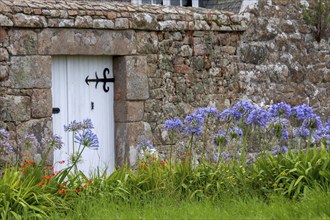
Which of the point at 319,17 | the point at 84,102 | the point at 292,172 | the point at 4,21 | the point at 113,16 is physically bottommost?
the point at 292,172

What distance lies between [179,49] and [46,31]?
2.25 metres

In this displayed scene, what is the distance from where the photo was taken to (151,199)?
8.99 metres

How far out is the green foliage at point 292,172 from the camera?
884 cm

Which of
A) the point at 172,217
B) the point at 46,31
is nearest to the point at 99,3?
the point at 46,31

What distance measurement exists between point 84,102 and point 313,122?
12.0ft

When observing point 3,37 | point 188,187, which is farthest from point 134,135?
point 188,187

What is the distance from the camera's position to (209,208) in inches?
319

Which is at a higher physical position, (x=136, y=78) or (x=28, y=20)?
(x=28, y=20)

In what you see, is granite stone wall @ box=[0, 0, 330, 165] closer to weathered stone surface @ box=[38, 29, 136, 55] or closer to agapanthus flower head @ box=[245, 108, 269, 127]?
weathered stone surface @ box=[38, 29, 136, 55]

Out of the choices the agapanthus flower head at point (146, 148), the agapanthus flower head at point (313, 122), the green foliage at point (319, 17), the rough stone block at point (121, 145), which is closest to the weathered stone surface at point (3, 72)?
the agapanthus flower head at point (146, 148)

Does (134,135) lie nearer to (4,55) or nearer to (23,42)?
(23,42)

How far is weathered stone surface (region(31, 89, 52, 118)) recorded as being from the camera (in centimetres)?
1123

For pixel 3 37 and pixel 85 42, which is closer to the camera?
pixel 3 37

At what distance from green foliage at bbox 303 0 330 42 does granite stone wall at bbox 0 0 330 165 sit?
134 millimetres
